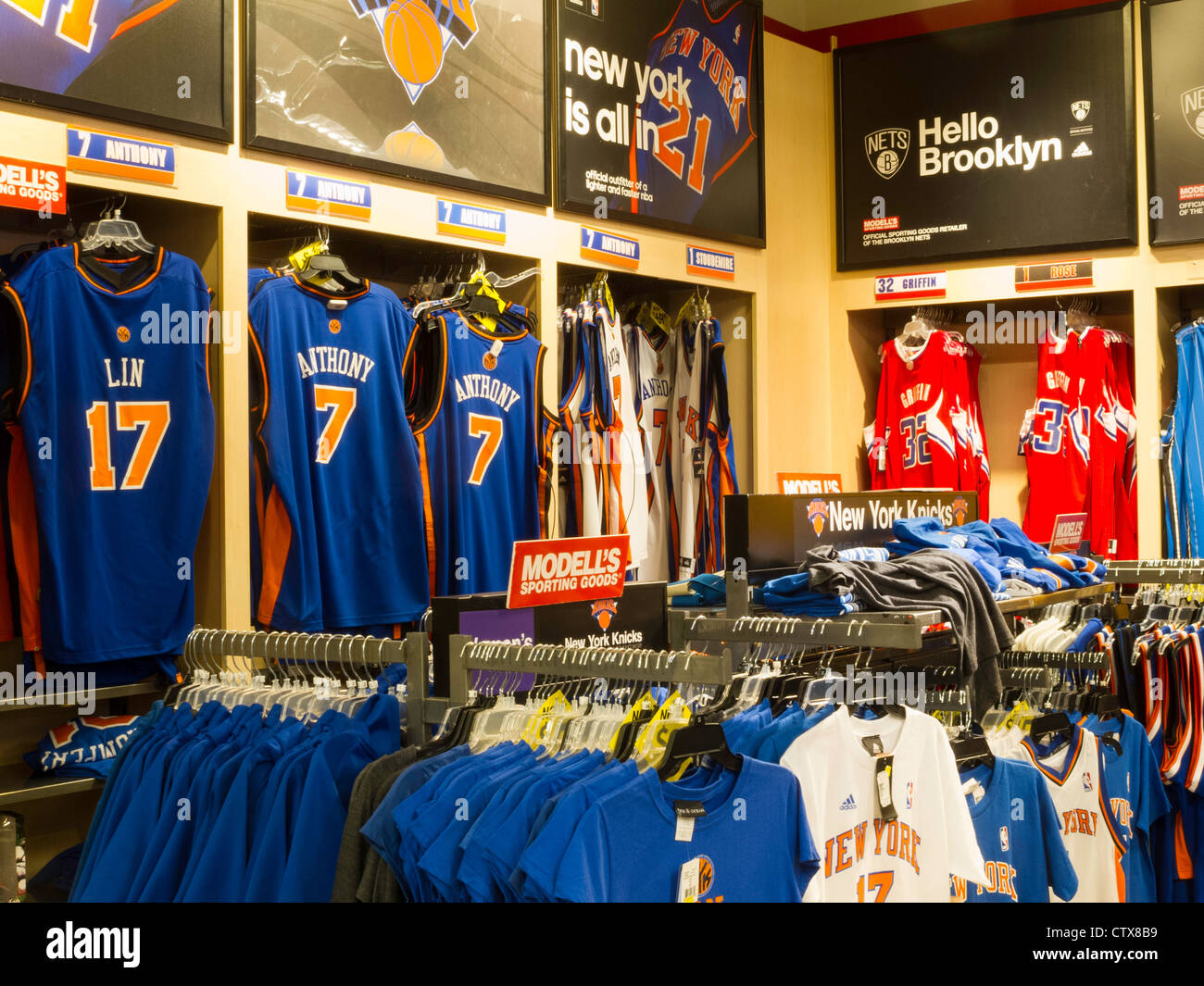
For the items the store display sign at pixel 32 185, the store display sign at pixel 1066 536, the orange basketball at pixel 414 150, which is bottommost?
the store display sign at pixel 1066 536

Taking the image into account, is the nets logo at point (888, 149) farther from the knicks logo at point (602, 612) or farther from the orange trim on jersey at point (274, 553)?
the knicks logo at point (602, 612)

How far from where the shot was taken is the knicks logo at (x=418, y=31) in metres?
3.57

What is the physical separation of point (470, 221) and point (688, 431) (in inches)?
54.3

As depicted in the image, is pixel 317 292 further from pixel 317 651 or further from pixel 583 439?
pixel 317 651

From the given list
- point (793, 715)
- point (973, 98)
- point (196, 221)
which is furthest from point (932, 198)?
point (793, 715)

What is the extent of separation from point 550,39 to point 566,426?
4.23ft

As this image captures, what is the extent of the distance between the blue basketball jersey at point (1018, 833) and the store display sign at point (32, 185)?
2.31 m

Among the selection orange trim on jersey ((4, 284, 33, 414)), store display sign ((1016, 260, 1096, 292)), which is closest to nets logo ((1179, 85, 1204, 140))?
store display sign ((1016, 260, 1096, 292))

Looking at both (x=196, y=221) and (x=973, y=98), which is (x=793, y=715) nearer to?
(x=196, y=221)

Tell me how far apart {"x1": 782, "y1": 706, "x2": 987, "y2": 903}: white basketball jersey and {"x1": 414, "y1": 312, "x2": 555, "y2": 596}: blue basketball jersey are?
1849mm

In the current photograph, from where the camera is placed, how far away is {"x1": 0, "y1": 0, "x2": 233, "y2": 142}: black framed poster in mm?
2801

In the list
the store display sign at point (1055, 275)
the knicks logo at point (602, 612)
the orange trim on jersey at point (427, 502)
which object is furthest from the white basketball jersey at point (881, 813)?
the store display sign at point (1055, 275)

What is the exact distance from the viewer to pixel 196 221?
324cm
